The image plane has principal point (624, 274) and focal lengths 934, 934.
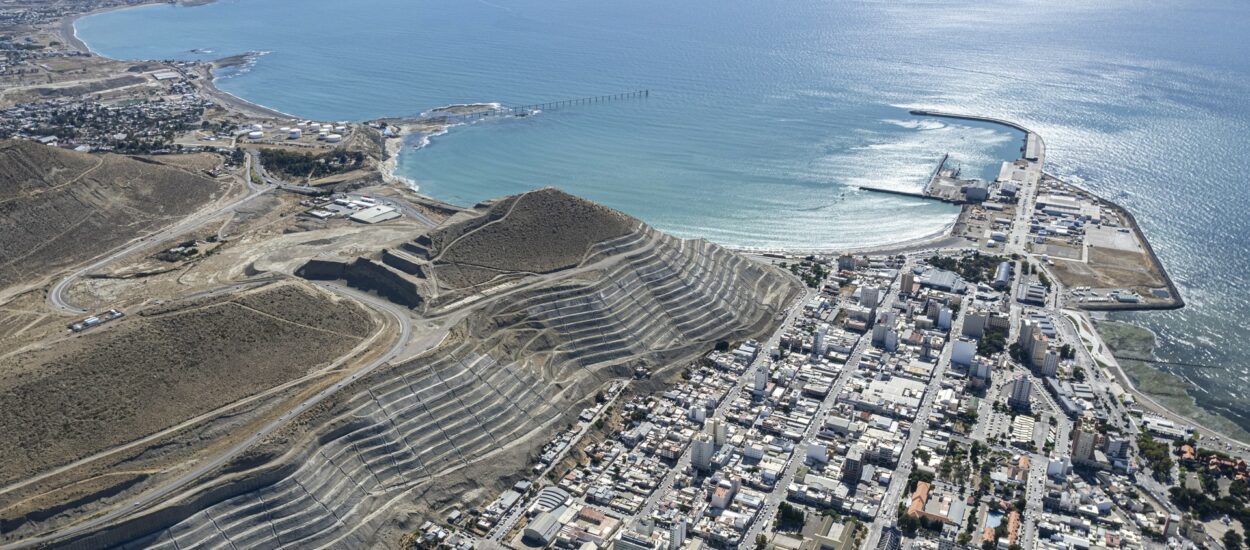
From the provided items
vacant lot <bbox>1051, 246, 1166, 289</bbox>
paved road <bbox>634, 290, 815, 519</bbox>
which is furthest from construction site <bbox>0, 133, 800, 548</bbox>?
vacant lot <bbox>1051, 246, 1166, 289</bbox>

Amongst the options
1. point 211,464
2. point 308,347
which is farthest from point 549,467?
point 211,464

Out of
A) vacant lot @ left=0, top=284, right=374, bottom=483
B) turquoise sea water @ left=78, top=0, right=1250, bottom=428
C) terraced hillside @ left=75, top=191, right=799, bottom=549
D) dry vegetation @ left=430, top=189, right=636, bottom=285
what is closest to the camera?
vacant lot @ left=0, top=284, right=374, bottom=483

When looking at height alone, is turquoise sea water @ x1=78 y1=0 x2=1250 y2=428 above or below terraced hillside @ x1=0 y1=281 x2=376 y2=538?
above

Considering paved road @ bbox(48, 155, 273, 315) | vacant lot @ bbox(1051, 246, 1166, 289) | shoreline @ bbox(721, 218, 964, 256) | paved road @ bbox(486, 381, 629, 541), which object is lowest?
paved road @ bbox(486, 381, 629, 541)

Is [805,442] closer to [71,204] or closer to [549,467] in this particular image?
[549,467]

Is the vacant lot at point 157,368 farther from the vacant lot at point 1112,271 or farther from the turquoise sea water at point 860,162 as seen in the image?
the vacant lot at point 1112,271

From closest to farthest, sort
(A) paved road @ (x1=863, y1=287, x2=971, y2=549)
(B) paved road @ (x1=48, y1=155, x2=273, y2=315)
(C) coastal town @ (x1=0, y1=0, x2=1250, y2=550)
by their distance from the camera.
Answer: (C) coastal town @ (x1=0, y1=0, x2=1250, y2=550) → (A) paved road @ (x1=863, y1=287, x2=971, y2=549) → (B) paved road @ (x1=48, y1=155, x2=273, y2=315)

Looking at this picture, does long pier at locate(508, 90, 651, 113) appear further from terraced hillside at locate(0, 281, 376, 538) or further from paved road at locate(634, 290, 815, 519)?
terraced hillside at locate(0, 281, 376, 538)
